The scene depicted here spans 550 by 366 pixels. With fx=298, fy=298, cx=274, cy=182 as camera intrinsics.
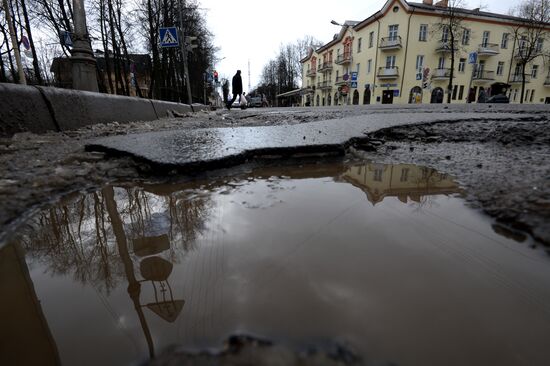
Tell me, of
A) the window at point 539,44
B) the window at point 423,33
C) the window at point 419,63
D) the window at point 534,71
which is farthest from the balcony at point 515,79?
the window at point 423,33

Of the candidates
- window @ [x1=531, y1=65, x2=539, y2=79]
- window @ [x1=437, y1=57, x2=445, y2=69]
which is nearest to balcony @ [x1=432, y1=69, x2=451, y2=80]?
window @ [x1=437, y1=57, x2=445, y2=69]

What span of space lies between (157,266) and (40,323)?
28cm

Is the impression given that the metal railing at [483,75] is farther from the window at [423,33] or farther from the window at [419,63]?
the window at [423,33]

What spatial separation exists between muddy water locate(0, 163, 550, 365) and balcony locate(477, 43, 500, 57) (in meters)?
38.5

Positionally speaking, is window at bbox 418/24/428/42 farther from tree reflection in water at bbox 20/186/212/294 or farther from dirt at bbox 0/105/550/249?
tree reflection in water at bbox 20/186/212/294

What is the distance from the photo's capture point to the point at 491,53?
30.9 m

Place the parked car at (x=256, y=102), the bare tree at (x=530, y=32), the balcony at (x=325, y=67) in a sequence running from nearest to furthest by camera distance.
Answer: the bare tree at (x=530, y=32)
the parked car at (x=256, y=102)
the balcony at (x=325, y=67)

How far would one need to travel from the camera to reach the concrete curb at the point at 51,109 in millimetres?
2559

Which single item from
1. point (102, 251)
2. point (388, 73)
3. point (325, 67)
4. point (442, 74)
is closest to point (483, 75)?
point (442, 74)

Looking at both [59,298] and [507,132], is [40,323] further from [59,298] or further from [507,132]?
[507,132]

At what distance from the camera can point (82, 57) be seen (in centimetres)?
506

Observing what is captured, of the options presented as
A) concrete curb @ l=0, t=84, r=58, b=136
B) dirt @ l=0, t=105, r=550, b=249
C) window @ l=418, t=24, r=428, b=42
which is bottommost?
dirt @ l=0, t=105, r=550, b=249

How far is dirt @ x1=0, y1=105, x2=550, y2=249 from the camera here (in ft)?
3.72

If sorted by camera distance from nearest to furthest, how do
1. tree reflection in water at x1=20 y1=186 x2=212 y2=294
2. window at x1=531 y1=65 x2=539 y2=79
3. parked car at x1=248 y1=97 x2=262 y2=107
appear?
tree reflection in water at x1=20 y1=186 x2=212 y2=294 → parked car at x1=248 y1=97 x2=262 y2=107 → window at x1=531 y1=65 x2=539 y2=79
